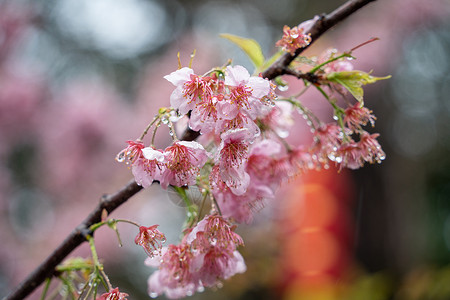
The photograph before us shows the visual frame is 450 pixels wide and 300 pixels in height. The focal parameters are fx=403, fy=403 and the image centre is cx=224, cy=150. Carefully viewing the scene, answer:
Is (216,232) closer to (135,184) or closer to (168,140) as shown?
(135,184)

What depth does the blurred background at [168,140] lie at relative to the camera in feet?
9.16

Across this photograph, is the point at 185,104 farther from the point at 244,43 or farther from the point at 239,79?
the point at 244,43

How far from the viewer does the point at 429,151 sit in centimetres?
411

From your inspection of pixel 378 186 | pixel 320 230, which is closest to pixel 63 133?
pixel 320 230

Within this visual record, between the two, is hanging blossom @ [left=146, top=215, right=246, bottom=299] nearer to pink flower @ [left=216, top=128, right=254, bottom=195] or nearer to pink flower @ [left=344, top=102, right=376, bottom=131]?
pink flower @ [left=216, top=128, right=254, bottom=195]

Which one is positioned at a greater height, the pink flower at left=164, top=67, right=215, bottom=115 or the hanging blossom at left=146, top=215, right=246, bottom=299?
the pink flower at left=164, top=67, right=215, bottom=115

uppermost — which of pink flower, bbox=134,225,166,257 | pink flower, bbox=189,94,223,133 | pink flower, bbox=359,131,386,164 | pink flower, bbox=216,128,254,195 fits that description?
pink flower, bbox=189,94,223,133

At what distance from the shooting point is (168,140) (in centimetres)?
319

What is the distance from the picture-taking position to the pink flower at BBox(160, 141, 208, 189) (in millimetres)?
542

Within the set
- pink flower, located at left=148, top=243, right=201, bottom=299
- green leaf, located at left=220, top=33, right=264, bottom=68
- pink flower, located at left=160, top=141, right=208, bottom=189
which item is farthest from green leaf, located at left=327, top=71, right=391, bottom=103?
pink flower, located at left=148, top=243, right=201, bottom=299

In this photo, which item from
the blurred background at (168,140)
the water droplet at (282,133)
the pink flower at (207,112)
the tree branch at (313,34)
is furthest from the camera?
the blurred background at (168,140)

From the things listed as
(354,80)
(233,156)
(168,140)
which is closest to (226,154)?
(233,156)

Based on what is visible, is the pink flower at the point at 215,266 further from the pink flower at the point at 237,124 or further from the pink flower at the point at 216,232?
the pink flower at the point at 237,124

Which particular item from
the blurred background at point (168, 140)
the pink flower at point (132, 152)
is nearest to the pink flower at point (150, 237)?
the pink flower at point (132, 152)
